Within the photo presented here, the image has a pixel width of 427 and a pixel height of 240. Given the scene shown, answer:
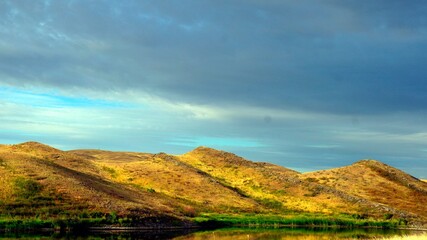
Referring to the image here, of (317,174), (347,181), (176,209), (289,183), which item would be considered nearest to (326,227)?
(176,209)

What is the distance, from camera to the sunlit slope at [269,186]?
110 metres

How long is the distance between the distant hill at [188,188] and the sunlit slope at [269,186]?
0.67ft

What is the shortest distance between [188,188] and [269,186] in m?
22.0

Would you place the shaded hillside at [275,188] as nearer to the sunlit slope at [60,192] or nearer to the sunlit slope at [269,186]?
the sunlit slope at [269,186]

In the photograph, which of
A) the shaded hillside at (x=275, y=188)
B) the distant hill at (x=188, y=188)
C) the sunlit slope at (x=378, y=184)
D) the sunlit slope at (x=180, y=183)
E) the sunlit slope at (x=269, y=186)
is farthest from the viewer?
the sunlit slope at (x=378, y=184)

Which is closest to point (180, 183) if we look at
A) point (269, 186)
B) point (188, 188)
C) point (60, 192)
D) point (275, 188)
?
point (188, 188)

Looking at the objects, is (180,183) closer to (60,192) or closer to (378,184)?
(60,192)

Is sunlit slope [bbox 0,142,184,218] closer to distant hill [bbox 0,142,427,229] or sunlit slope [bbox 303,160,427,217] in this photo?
distant hill [bbox 0,142,427,229]

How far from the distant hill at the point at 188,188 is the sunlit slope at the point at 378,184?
0.74ft

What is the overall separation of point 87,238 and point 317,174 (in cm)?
9598

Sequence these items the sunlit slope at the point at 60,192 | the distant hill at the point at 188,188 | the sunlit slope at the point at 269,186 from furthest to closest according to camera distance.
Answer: the sunlit slope at the point at 269,186 < the distant hill at the point at 188,188 < the sunlit slope at the point at 60,192

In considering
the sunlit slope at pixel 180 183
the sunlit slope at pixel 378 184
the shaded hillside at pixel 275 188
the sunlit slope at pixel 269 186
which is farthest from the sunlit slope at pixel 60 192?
the sunlit slope at pixel 378 184

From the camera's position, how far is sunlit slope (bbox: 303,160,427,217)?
118 m

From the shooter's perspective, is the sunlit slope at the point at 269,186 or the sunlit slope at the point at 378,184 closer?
the sunlit slope at the point at 269,186
